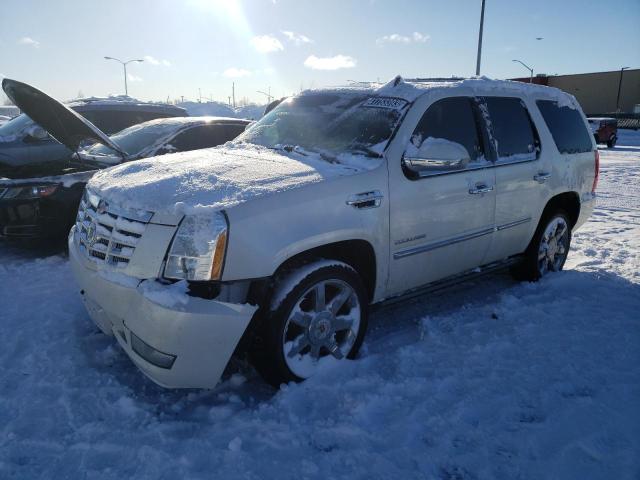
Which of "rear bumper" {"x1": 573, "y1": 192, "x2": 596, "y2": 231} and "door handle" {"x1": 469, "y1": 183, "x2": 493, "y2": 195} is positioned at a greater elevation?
"door handle" {"x1": 469, "y1": 183, "x2": 493, "y2": 195}

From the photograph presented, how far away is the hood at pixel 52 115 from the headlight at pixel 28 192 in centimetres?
55

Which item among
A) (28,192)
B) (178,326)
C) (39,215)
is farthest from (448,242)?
(28,192)

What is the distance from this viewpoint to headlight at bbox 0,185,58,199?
4.95 m

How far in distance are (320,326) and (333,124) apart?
61.4 inches

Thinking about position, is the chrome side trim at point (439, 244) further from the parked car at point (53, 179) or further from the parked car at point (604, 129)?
the parked car at point (604, 129)

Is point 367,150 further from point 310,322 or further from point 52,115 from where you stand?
point 52,115

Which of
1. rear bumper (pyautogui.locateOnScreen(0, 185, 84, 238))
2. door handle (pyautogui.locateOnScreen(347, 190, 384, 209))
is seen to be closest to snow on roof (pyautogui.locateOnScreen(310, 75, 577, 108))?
door handle (pyautogui.locateOnScreen(347, 190, 384, 209))

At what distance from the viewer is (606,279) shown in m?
4.90

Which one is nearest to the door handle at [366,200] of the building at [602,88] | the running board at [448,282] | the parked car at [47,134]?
the running board at [448,282]

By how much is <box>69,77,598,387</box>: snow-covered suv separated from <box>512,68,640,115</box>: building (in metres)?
56.3

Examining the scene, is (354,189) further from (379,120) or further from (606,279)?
(606,279)

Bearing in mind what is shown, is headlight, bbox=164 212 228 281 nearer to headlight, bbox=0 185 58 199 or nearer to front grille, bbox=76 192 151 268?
front grille, bbox=76 192 151 268

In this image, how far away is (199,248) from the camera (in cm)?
248

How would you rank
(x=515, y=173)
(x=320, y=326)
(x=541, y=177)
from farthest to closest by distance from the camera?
(x=541, y=177)
(x=515, y=173)
(x=320, y=326)
